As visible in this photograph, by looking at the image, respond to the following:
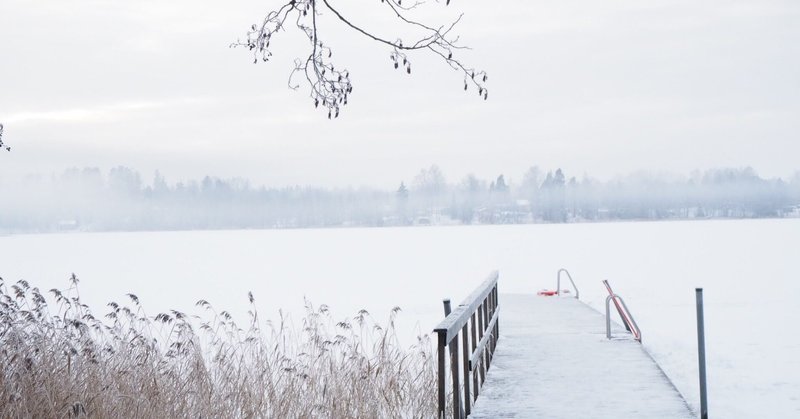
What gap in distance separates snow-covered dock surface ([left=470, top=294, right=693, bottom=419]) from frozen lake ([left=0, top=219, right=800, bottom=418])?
1.21 meters

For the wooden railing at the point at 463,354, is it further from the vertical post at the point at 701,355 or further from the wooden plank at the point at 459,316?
the vertical post at the point at 701,355

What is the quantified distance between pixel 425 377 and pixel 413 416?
1.76 feet

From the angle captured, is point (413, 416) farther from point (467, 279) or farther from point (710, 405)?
point (467, 279)

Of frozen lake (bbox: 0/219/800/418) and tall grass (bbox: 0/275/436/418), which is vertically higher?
tall grass (bbox: 0/275/436/418)

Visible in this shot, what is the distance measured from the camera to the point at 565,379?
8.54 m

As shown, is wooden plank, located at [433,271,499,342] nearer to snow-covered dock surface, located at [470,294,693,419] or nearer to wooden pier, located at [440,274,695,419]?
wooden pier, located at [440,274,695,419]

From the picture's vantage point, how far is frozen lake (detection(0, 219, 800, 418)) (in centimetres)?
1381

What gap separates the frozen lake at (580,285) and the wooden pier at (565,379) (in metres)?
1.24

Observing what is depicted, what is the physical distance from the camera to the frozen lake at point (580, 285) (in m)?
13.8

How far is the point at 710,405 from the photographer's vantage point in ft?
35.3

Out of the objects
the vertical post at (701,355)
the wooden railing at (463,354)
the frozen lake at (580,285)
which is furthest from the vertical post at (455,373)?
the frozen lake at (580,285)

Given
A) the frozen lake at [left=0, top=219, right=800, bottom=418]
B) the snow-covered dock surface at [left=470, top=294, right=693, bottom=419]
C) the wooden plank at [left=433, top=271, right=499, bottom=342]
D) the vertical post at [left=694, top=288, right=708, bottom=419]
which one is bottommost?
the frozen lake at [left=0, top=219, right=800, bottom=418]

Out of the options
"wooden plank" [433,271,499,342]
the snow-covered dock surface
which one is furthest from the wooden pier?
"wooden plank" [433,271,499,342]

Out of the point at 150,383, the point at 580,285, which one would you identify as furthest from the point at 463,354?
the point at 580,285
